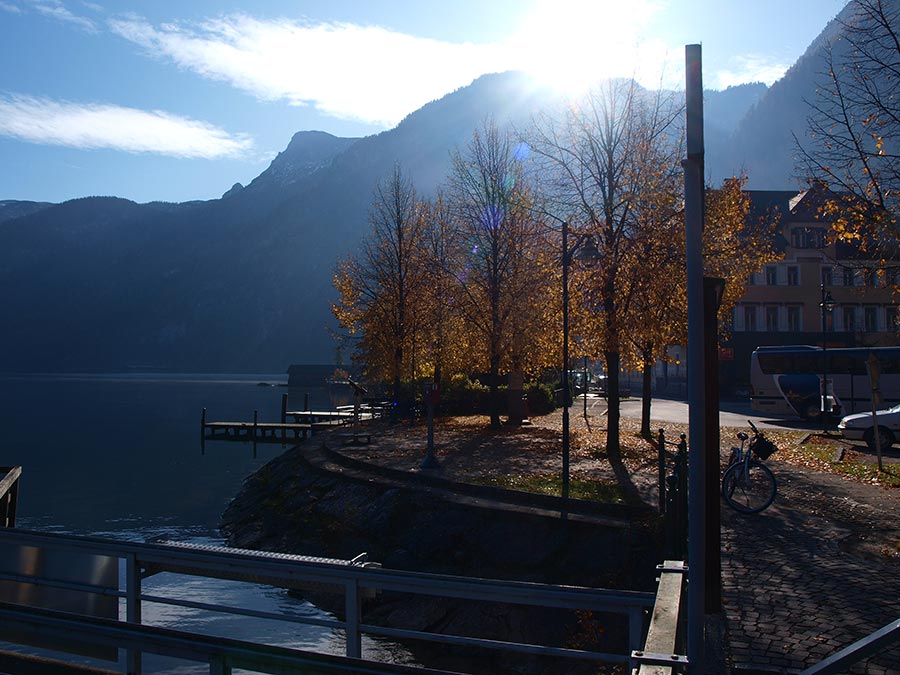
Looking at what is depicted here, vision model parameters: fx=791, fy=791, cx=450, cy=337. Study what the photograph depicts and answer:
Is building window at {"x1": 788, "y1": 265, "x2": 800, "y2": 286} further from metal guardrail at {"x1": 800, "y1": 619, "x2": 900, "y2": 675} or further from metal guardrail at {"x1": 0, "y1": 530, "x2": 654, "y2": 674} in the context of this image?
metal guardrail at {"x1": 800, "y1": 619, "x2": 900, "y2": 675}

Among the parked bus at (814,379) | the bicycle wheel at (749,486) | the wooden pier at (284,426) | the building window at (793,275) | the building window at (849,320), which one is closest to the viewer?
the bicycle wheel at (749,486)

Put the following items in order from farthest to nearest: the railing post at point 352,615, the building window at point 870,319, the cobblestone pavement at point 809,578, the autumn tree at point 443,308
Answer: the building window at point 870,319, the autumn tree at point 443,308, the cobblestone pavement at point 809,578, the railing post at point 352,615

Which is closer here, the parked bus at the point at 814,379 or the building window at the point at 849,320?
the parked bus at the point at 814,379

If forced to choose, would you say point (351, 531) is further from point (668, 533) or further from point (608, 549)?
point (668, 533)

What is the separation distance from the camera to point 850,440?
90.7ft

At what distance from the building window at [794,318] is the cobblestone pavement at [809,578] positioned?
55.4 metres

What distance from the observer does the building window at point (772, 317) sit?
67.4 m

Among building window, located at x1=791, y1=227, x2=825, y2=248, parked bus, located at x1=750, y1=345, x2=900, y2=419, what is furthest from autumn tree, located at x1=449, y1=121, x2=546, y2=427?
building window, located at x1=791, y1=227, x2=825, y2=248

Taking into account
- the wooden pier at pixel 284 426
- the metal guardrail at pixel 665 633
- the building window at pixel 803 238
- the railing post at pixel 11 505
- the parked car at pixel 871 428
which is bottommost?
the wooden pier at pixel 284 426

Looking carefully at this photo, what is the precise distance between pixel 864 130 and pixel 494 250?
721 inches

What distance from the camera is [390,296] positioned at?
129 feet

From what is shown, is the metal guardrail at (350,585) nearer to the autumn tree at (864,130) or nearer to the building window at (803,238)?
the autumn tree at (864,130)

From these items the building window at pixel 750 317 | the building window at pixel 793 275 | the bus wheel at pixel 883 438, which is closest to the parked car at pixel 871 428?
the bus wheel at pixel 883 438

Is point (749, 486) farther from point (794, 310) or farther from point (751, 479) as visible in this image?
point (794, 310)
